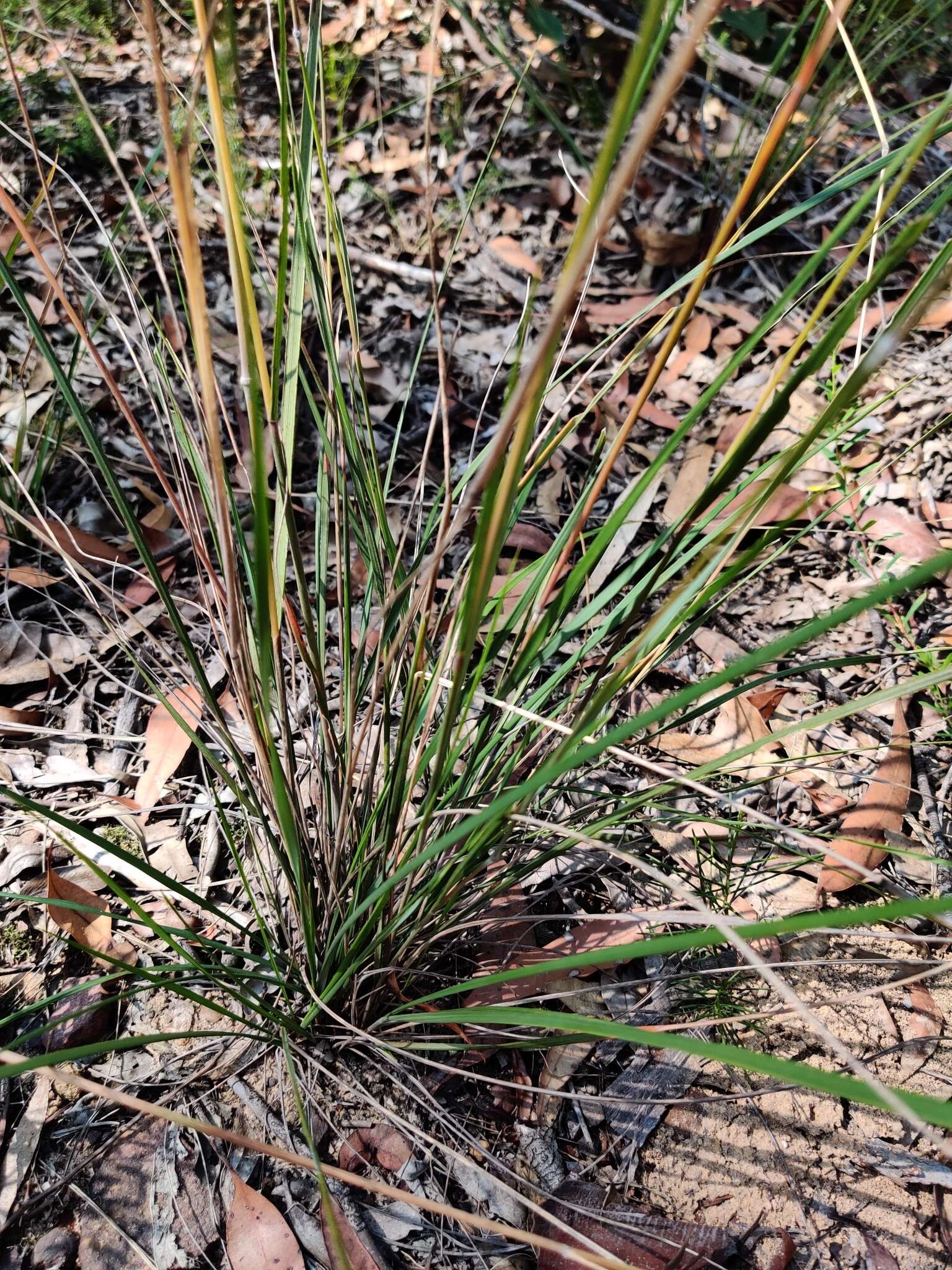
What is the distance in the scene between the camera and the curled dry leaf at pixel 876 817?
3.78 ft

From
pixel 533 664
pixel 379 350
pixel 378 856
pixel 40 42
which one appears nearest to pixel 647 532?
pixel 379 350

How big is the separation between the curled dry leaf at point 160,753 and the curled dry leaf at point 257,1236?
50 centimetres

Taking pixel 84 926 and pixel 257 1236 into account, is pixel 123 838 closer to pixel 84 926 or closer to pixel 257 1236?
pixel 84 926

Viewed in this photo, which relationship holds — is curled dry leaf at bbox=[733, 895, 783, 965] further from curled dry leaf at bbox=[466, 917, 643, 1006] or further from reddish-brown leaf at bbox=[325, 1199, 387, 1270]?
reddish-brown leaf at bbox=[325, 1199, 387, 1270]

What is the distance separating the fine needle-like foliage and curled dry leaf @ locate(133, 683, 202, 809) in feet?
0.10

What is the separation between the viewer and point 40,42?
6.77 ft

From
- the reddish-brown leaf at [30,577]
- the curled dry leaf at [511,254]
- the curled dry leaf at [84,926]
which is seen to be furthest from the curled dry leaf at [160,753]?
the curled dry leaf at [511,254]

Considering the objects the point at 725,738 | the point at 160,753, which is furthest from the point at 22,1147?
the point at 725,738

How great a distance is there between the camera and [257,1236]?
851 mm

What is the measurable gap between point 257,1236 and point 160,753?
61 cm

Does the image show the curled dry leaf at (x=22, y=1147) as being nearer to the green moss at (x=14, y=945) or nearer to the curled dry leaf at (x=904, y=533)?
the green moss at (x=14, y=945)

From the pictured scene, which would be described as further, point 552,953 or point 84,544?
point 84,544

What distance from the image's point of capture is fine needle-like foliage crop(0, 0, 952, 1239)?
1.55 ft

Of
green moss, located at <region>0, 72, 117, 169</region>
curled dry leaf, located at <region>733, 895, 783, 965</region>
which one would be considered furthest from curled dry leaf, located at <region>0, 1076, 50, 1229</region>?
green moss, located at <region>0, 72, 117, 169</region>
